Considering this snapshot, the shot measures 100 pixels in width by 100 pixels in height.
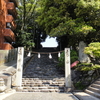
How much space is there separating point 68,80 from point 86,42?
5.50 meters

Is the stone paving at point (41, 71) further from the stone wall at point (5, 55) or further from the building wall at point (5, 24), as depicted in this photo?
the building wall at point (5, 24)

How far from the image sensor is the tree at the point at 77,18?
974cm

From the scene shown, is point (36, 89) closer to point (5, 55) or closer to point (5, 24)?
point (5, 55)

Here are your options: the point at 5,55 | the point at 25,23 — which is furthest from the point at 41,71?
the point at 25,23

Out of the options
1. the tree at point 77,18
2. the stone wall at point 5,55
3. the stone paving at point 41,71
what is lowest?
the stone paving at point 41,71

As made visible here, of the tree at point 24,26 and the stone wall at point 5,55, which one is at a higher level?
the tree at point 24,26

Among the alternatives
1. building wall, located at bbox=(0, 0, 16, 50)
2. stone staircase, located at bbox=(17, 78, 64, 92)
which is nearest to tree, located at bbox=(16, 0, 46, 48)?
building wall, located at bbox=(0, 0, 16, 50)

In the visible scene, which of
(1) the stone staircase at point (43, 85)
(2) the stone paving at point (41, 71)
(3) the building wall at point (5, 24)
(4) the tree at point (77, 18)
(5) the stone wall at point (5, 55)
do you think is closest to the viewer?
(1) the stone staircase at point (43, 85)

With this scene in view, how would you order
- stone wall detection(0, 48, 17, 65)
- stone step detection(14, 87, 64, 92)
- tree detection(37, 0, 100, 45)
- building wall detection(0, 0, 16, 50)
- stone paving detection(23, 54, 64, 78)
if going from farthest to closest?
building wall detection(0, 0, 16, 50), stone wall detection(0, 48, 17, 65), stone paving detection(23, 54, 64, 78), tree detection(37, 0, 100, 45), stone step detection(14, 87, 64, 92)

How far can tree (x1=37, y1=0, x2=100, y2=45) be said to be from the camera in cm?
974

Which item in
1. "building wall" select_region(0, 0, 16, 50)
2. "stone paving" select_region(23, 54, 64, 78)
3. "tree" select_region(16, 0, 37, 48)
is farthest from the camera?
"tree" select_region(16, 0, 37, 48)

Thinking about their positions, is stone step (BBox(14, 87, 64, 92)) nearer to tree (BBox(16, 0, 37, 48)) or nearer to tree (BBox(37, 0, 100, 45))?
tree (BBox(37, 0, 100, 45))

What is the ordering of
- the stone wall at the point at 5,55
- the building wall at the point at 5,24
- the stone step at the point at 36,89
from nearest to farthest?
the stone step at the point at 36,89 < the stone wall at the point at 5,55 < the building wall at the point at 5,24

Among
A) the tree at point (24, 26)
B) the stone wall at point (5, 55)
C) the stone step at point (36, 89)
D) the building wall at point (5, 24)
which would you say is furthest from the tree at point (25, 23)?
the stone step at point (36, 89)
